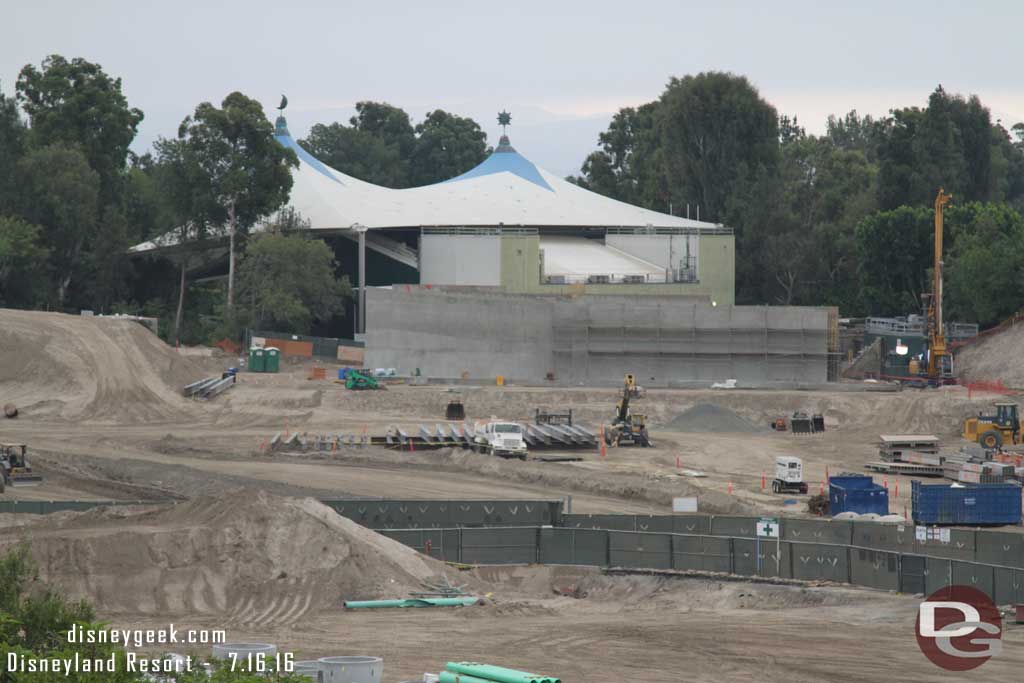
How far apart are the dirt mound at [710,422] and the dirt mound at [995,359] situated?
18.4 metres

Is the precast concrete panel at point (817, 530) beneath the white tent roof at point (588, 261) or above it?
beneath

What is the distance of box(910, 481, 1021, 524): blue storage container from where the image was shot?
40.6m

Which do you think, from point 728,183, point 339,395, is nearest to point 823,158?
point 728,183

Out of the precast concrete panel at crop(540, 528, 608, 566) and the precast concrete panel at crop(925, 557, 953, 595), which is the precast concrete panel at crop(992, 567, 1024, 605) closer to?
the precast concrete panel at crop(925, 557, 953, 595)

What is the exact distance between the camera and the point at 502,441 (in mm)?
56500

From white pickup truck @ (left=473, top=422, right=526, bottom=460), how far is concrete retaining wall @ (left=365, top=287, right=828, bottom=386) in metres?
24.0

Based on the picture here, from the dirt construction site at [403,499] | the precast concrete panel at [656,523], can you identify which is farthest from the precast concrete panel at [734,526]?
the dirt construction site at [403,499]

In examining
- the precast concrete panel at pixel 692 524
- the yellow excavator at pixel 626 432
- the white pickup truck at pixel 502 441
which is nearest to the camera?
the precast concrete panel at pixel 692 524

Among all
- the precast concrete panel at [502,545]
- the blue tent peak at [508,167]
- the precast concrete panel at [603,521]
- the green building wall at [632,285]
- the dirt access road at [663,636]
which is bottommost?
the dirt access road at [663,636]

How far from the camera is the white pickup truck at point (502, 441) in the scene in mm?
56375

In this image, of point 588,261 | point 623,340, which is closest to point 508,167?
point 588,261

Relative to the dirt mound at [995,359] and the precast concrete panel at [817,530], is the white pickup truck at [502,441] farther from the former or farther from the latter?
the dirt mound at [995,359]

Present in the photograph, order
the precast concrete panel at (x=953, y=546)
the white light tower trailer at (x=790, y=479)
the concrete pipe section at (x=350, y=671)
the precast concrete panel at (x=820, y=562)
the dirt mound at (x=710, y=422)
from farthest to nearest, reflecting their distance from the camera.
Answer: the dirt mound at (x=710, y=422) < the white light tower trailer at (x=790, y=479) < the precast concrete panel at (x=953, y=546) < the precast concrete panel at (x=820, y=562) < the concrete pipe section at (x=350, y=671)

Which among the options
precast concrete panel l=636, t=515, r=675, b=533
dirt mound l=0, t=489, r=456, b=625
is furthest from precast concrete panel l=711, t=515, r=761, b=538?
dirt mound l=0, t=489, r=456, b=625
